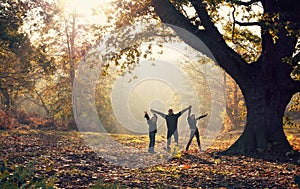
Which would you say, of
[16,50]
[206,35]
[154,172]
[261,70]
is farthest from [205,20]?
[16,50]

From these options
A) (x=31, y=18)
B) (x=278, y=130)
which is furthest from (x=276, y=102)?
(x=31, y=18)

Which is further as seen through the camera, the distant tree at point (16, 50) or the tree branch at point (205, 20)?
the distant tree at point (16, 50)

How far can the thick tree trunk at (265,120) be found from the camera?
15.8 metres

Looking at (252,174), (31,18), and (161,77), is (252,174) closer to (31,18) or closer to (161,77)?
(31,18)

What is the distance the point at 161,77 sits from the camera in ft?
502

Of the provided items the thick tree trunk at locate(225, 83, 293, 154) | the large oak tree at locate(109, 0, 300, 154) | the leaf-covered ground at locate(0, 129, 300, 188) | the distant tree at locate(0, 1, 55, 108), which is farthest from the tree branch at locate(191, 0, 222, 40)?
the distant tree at locate(0, 1, 55, 108)

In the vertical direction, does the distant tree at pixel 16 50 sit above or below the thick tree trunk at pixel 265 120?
above

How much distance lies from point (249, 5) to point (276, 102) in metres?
3.90

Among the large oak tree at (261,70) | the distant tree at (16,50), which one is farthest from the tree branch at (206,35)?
the distant tree at (16,50)

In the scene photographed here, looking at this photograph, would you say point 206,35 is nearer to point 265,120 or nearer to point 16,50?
point 265,120

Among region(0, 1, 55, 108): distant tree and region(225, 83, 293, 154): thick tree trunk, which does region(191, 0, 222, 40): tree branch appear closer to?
region(225, 83, 293, 154): thick tree trunk

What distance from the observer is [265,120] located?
626 inches

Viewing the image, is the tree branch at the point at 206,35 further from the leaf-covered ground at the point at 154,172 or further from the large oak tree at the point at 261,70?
the leaf-covered ground at the point at 154,172

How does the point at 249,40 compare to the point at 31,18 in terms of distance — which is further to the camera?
the point at 31,18
